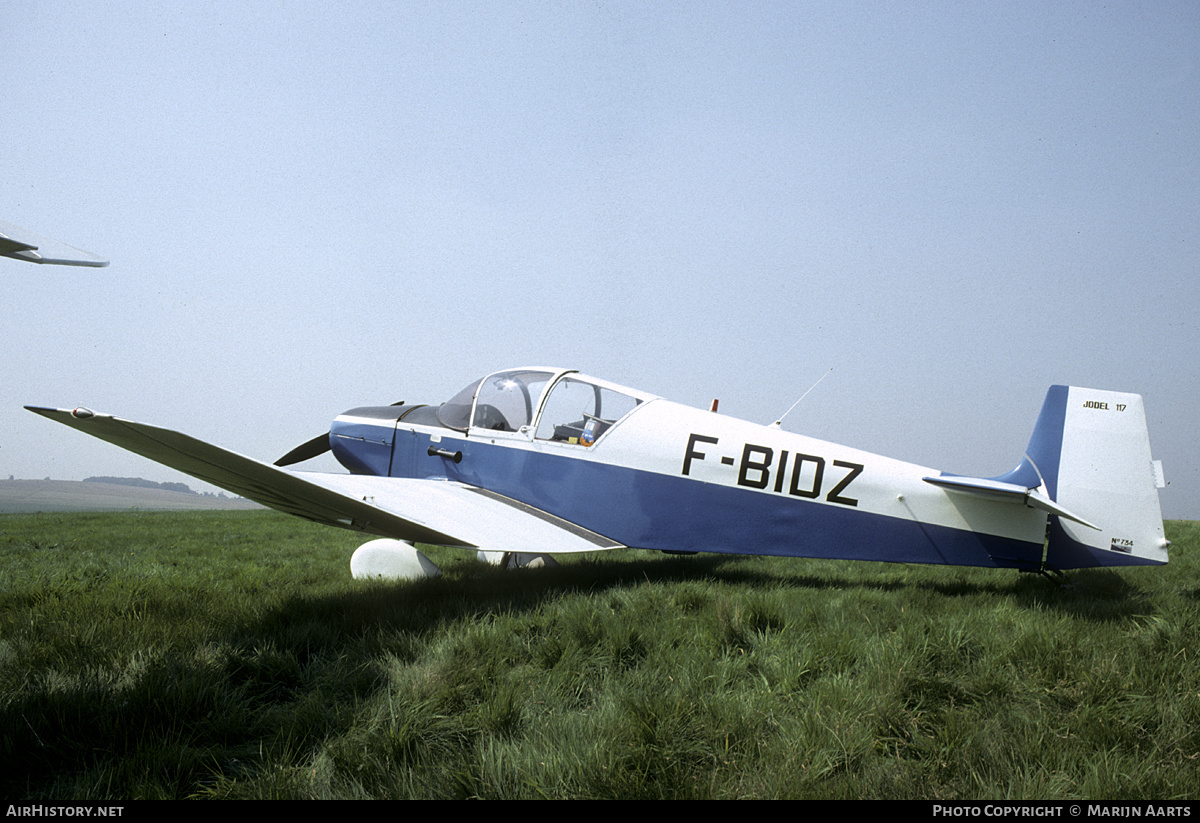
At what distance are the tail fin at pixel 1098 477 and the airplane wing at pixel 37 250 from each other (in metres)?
8.26

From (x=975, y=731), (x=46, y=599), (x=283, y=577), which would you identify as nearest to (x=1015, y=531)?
(x=975, y=731)

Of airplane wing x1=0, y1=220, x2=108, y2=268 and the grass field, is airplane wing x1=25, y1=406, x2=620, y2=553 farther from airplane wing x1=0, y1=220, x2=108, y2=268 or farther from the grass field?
airplane wing x1=0, y1=220, x2=108, y2=268

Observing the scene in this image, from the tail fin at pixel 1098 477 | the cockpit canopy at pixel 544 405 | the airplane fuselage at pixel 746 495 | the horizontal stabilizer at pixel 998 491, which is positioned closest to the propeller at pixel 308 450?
the cockpit canopy at pixel 544 405

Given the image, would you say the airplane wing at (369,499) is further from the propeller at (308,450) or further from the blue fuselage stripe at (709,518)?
the propeller at (308,450)

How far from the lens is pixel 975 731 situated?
2.06 m

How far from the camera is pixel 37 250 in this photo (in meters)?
5.05

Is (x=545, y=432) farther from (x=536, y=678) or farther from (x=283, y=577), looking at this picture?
(x=536, y=678)

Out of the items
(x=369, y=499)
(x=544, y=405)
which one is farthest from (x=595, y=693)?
(x=544, y=405)

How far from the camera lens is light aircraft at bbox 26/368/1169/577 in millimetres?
4355

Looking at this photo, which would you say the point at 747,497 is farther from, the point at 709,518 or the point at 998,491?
the point at 998,491

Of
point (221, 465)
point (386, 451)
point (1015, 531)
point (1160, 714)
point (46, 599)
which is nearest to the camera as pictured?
point (1160, 714)

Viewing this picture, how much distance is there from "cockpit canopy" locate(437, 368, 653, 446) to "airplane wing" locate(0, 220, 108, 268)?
368 centimetres

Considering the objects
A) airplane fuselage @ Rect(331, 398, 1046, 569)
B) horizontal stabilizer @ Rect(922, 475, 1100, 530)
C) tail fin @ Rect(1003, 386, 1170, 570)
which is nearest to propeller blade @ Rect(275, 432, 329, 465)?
airplane fuselage @ Rect(331, 398, 1046, 569)
